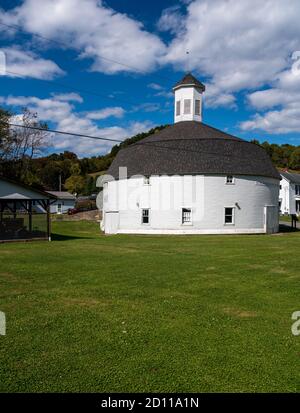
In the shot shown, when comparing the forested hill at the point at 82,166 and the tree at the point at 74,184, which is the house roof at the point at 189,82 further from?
the tree at the point at 74,184

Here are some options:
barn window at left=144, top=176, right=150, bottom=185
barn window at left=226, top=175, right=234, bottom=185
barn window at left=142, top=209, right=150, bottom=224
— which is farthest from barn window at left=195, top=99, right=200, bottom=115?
barn window at left=142, top=209, right=150, bottom=224

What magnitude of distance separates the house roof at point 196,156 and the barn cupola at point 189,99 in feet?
15.9

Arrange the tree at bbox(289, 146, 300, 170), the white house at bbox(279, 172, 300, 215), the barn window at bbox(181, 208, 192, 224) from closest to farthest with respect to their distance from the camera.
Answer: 1. the barn window at bbox(181, 208, 192, 224)
2. the white house at bbox(279, 172, 300, 215)
3. the tree at bbox(289, 146, 300, 170)

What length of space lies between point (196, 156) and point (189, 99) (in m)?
10.1

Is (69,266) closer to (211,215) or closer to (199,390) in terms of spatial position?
(199,390)

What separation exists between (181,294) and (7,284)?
15.5ft

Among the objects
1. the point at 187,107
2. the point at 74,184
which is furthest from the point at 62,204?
the point at 187,107

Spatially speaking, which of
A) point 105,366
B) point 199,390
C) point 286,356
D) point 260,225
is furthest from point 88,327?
point 260,225

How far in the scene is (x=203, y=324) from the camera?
7309 mm

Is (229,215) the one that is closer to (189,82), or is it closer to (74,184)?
(189,82)

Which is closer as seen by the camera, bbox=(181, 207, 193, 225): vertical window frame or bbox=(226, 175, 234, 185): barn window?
bbox=(181, 207, 193, 225): vertical window frame

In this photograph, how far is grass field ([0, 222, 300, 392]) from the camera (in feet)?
16.9

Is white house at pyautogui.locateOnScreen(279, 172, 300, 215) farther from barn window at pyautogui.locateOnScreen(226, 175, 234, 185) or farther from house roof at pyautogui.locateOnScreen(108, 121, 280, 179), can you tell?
barn window at pyautogui.locateOnScreen(226, 175, 234, 185)

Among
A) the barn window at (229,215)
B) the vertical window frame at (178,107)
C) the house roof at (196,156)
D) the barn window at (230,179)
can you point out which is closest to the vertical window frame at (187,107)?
the vertical window frame at (178,107)
